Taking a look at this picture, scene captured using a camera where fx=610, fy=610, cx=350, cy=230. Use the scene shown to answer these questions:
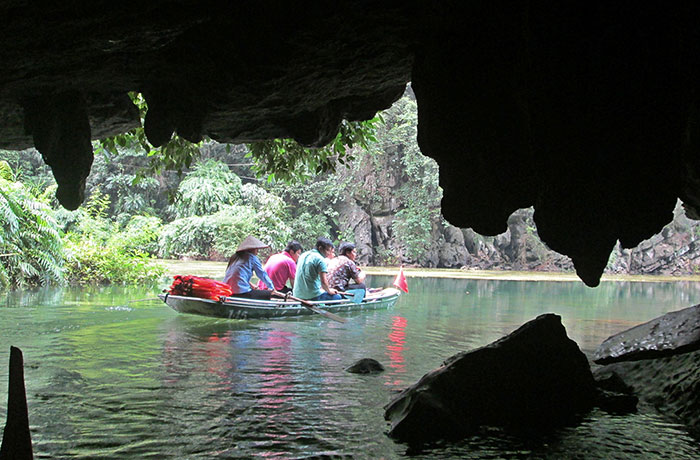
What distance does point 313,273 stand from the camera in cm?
1166

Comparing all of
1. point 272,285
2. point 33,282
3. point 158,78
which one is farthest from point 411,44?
point 33,282

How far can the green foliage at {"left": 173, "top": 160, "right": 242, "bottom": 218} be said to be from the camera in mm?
26484

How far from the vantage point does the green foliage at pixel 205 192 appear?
26484 mm

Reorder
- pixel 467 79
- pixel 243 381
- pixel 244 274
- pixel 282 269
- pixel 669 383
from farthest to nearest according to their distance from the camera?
pixel 282 269 < pixel 244 274 < pixel 243 381 < pixel 669 383 < pixel 467 79

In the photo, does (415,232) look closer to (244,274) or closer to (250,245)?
(244,274)

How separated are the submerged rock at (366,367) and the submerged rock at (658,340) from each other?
244 cm

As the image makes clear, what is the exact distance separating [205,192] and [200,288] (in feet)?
54.9

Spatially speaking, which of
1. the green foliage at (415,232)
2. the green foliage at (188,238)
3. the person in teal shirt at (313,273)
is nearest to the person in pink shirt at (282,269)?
the person in teal shirt at (313,273)

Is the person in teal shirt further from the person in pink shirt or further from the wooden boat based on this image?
the wooden boat

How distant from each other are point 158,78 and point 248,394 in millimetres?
3089

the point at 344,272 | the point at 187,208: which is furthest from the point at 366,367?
the point at 187,208

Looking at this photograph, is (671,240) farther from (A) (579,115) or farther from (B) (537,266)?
(A) (579,115)

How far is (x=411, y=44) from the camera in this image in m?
4.64

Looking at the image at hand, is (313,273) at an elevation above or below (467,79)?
below
